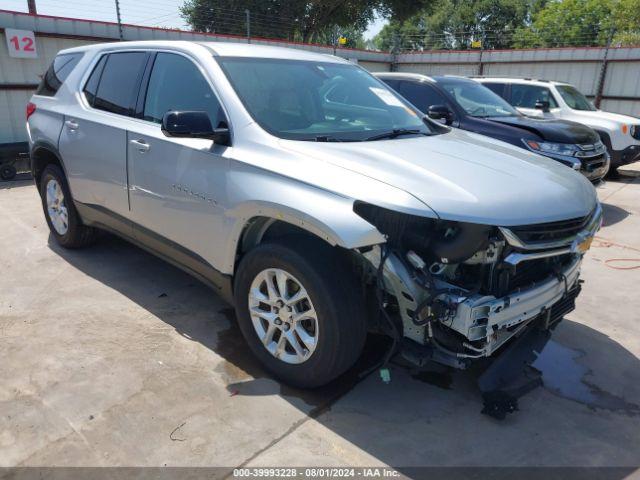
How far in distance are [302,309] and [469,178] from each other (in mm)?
1122

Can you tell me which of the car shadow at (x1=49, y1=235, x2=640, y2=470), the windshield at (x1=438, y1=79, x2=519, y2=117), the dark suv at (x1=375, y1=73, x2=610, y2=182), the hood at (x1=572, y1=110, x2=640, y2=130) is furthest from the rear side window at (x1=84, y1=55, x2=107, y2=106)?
the hood at (x1=572, y1=110, x2=640, y2=130)

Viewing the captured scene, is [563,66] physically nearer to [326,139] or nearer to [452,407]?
[326,139]

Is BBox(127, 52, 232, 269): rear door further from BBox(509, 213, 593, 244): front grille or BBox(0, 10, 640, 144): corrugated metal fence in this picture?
BBox(0, 10, 640, 144): corrugated metal fence

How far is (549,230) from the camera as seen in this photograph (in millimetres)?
2547

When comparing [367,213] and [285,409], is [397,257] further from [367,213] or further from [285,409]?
[285,409]

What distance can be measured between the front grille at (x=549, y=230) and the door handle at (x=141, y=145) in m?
2.43

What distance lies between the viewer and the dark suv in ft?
22.1

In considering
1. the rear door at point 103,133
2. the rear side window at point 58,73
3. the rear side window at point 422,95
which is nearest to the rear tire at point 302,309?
the rear door at point 103,133

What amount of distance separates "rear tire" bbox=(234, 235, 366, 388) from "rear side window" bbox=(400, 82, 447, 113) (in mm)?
5119

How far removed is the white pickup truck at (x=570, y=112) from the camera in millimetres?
9328

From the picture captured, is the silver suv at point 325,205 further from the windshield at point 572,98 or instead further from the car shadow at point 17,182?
the windshield at point 572,98

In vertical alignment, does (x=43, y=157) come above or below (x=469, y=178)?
below

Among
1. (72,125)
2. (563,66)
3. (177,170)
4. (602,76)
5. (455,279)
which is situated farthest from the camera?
(563,66)

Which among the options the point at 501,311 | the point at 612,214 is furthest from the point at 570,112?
the point at 501,311
